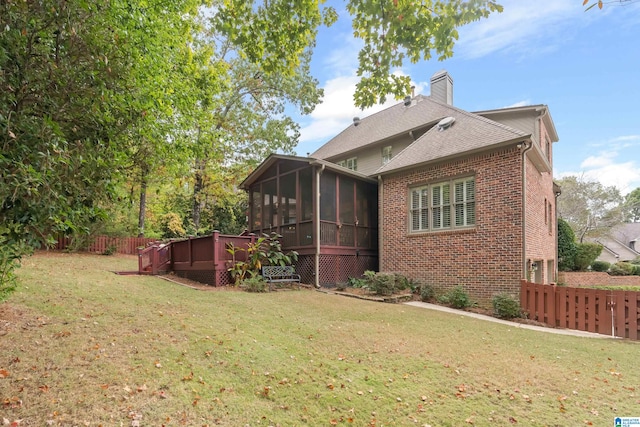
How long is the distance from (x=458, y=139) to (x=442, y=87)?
25.1 ft

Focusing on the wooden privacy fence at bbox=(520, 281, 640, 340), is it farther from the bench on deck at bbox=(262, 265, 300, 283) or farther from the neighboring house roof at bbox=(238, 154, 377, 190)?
the bench on deck at bbox=(262, 265, 300, 283)

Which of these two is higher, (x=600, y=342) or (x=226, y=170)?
(x=226, y=170)

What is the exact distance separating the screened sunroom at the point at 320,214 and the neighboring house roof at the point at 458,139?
5.53 feet

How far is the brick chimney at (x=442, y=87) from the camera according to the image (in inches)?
709

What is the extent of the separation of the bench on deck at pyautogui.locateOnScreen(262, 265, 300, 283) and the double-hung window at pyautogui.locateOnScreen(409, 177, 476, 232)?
Result: 14.9ft

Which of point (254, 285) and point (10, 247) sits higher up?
point (10, 247)

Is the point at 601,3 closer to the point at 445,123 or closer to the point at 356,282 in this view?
the point at 356,282

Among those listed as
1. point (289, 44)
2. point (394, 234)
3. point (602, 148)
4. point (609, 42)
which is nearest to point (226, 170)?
point (394, 234)

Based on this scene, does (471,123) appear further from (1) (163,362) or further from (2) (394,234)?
(1) (163,362)

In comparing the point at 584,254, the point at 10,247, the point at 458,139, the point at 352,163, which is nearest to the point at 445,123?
the point at 458,139

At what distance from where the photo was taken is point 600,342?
691 centimetres

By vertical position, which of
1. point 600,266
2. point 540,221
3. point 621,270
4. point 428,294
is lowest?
point 621,270

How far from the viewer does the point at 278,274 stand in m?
11.3

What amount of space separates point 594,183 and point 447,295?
29.2 m
